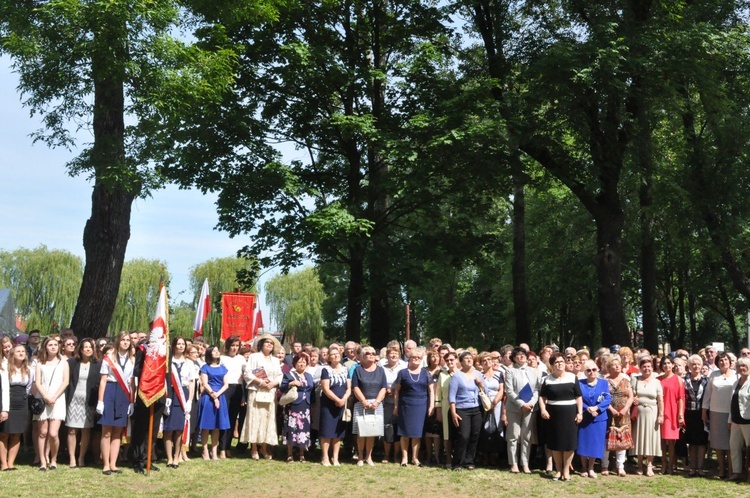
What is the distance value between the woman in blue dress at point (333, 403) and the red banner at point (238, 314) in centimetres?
1578

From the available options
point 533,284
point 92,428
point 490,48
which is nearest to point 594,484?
point 92,428

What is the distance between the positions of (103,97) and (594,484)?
33.7 ft

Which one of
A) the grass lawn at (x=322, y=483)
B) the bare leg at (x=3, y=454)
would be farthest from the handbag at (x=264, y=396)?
the bare leg at (x=3, y=454)

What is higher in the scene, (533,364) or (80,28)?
(80,28)

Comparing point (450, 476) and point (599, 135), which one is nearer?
point (450, 476)

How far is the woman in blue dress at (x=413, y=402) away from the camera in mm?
12125

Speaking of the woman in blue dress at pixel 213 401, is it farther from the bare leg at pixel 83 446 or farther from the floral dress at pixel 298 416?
the bare leg at pixel 83 446

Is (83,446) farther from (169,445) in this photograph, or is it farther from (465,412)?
(465,412)

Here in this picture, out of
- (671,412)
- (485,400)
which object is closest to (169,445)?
(485,400)

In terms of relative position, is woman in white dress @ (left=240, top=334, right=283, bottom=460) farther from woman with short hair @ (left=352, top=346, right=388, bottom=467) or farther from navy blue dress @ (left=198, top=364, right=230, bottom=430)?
woman with short hair @ (left=352, top=346, right=388, bottom=467)

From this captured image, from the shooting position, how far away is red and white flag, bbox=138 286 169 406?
424 inches

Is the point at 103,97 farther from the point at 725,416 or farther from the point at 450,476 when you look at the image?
the point at 725,416

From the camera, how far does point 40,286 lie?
49.8 m

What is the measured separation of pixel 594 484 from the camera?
10.8m
